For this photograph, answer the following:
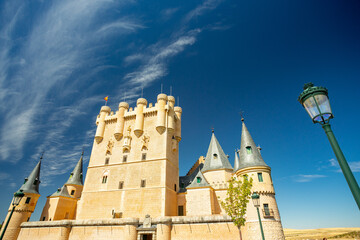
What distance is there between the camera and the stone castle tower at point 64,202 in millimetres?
30017

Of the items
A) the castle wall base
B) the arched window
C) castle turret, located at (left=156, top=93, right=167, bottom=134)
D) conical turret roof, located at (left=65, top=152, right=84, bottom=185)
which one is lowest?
the castle wall base

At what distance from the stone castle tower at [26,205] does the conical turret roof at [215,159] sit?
27747mm

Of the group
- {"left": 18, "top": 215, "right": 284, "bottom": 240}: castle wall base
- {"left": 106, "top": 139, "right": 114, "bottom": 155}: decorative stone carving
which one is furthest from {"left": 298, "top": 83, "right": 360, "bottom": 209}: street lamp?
{"left": 106, "top": 139, "right": 114, "bottom": 155}: decorative stone carving

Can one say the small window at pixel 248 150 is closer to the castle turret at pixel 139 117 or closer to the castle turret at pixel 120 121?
the castle turret at pixel 139 117

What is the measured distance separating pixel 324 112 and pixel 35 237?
3476cm

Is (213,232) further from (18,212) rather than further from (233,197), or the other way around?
(18,212)

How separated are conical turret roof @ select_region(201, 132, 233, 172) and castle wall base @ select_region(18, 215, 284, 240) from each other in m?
9.88

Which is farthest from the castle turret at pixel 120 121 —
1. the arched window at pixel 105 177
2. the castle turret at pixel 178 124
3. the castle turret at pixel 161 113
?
the castle turret at pixel 178 124

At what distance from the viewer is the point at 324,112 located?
4793 mm

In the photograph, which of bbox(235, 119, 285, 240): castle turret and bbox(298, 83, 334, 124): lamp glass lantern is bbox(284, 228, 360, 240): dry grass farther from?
bbox(298, 83, 334, 124): lamp glass lantern

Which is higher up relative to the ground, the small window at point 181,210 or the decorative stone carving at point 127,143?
the decorative stone carving at point 127,143

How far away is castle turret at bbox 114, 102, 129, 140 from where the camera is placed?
106 ft

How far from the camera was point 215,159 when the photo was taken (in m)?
31.0

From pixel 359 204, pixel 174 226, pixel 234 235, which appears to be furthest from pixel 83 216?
pixel 359 204
